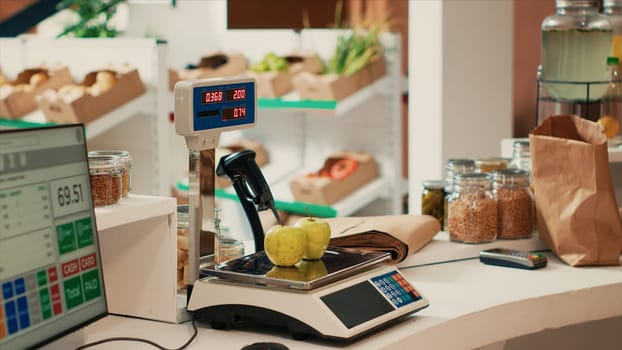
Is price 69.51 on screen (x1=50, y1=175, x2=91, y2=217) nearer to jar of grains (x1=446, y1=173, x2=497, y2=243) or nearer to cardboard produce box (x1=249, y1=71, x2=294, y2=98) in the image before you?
jar of grains (x1=446, y1=173, x2=497, y2=243)

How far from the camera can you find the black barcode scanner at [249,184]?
2.11 metres

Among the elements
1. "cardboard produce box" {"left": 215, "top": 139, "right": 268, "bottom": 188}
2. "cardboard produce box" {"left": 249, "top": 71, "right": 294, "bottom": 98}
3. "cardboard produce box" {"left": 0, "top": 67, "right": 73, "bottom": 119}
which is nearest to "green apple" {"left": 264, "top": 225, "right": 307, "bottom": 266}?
"cardboard produce box" {"left": 249, "top": 71, "right": 294, "bottom": 98}

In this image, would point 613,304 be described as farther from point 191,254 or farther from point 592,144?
point 191,254

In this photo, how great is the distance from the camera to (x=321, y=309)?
5.84 feet

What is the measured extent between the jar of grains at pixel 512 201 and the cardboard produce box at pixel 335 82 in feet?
6.60

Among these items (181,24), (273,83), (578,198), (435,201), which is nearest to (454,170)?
(435,201)

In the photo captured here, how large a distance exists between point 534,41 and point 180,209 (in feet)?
9.01

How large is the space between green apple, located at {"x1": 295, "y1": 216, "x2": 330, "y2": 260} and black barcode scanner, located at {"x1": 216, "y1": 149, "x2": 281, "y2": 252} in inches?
5.4

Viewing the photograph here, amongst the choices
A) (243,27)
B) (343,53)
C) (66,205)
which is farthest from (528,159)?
(243,27)

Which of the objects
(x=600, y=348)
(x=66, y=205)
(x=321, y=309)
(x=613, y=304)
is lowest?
(x=600, y=348)

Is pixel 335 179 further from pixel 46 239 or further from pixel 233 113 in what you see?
pixel 46 239

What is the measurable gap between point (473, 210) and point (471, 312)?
1.89ft

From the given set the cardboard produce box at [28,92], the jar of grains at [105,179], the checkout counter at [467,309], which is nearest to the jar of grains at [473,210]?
the checkout counter at [467,309]

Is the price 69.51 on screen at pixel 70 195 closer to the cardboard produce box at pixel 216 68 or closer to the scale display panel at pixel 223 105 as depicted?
the scale display panel at pixel 223 105
